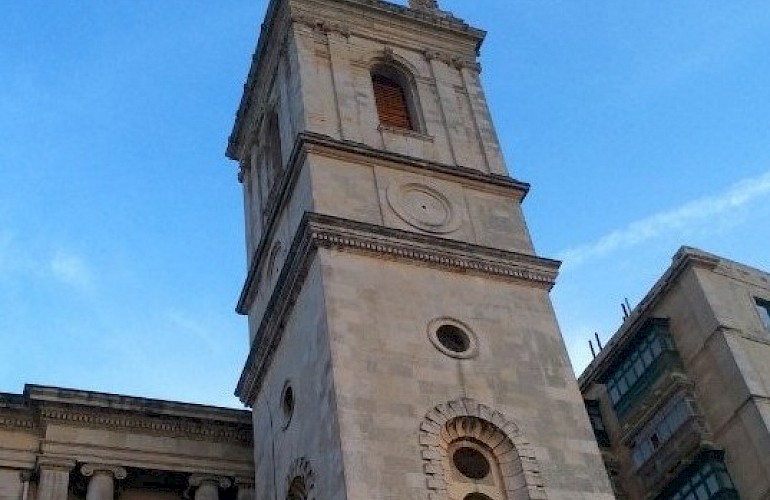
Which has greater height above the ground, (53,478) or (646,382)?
(646,382)

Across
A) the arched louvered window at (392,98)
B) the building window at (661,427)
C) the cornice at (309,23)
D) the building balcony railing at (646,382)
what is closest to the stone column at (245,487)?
the arched louvered window at (392,98)

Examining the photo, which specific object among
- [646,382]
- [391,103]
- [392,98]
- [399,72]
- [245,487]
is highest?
[399,72]

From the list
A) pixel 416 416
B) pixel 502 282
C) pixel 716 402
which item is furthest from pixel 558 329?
pixel 716 402

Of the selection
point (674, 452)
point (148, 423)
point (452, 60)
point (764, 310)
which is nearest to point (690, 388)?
point (674, 452)

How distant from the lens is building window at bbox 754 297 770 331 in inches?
1370

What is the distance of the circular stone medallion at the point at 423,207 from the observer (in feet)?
84.9

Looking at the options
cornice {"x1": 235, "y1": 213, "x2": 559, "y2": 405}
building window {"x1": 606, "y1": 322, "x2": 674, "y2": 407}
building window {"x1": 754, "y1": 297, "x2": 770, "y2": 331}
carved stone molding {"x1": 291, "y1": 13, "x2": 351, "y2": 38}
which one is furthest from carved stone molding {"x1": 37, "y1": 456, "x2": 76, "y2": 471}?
building window {"x1": 754, "y1": 297, "x2": 770, "y2": 331}

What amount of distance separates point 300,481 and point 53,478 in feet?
20.5

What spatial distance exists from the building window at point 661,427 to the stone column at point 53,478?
702 inches

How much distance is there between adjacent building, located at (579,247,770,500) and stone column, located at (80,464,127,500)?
648 inches

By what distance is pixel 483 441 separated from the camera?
22000mm

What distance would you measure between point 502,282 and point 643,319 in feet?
Result: 39.8

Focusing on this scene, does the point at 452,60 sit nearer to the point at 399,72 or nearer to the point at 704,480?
the point at 399,72

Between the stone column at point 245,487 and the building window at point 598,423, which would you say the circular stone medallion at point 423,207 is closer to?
the stone column at point 245,487
